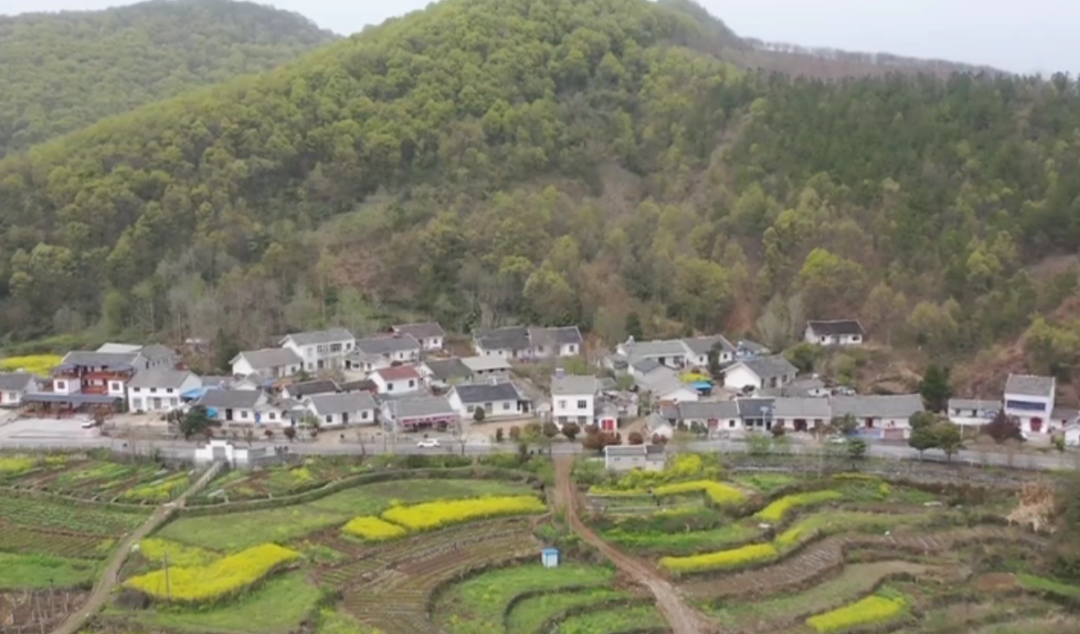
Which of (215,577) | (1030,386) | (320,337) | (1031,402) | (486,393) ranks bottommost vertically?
(215,577)

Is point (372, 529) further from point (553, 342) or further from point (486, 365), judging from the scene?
point (553, 342)

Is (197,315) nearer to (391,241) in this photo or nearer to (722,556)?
(391,241)

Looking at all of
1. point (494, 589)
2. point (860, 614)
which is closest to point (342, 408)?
point (494, 589)

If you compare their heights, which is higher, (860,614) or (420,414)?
(420,414)

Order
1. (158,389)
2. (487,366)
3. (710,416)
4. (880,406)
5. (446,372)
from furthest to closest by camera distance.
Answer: (487,366), (446,372), (158,389), (710,416), (880,406)

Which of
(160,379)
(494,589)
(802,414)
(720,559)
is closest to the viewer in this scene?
(494,589)

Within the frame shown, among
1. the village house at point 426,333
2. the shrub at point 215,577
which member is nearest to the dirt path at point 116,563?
the shrub at point 215,577

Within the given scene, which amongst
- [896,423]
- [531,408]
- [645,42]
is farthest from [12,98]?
[896,423]
